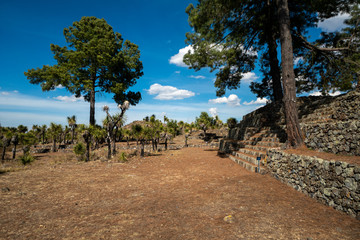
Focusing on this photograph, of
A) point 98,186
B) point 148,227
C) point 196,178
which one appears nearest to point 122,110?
point 98,186

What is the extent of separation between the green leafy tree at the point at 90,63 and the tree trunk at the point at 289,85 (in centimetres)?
2030

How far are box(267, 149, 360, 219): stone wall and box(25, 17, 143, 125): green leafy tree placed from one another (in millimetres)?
22409

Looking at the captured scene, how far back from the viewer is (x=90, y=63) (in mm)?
22953

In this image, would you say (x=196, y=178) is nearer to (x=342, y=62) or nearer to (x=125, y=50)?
(x=342, y=62)

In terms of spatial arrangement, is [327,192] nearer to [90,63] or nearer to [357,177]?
[357,177]

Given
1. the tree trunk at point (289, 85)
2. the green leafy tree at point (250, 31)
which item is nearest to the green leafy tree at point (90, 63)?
the green leafy tree at point (250, 31)

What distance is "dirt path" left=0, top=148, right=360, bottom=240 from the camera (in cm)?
374

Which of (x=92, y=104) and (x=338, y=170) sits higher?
(x=92, y=104)

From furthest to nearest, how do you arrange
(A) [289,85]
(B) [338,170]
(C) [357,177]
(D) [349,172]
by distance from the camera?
(A) [289,85], (B) [338,170], (D) [349,172], (C) [357,177]

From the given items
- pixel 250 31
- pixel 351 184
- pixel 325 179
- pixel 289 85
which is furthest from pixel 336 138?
pixel 250 31

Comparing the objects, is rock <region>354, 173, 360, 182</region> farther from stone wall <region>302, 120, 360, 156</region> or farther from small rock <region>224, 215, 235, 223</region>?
small rock <region>224, 215, 235, 223</region>

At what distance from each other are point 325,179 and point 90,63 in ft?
88.3

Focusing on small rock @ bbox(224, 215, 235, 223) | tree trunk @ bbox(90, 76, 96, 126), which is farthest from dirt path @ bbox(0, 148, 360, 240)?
tree trunk @ bbox(90, 76, 96, 126)

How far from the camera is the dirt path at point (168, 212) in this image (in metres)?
3.74
